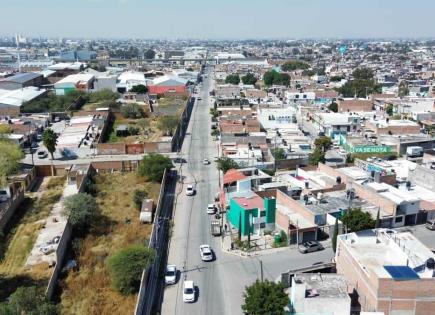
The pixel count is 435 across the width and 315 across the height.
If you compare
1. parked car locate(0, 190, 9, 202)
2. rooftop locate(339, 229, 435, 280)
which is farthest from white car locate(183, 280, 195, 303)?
parked car locate(0, 190, 9, 202)

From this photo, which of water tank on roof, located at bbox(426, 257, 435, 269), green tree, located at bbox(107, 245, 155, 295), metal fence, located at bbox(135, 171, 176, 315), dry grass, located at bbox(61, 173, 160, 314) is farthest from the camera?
green tree, located at bbox(107, 245, 155, 295)

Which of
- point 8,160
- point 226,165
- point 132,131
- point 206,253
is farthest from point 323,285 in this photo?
point 132,131

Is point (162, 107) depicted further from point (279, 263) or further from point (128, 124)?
point (279, 263)

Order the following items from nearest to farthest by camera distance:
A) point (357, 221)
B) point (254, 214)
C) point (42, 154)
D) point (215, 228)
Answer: point (357, 221) < point (254, 214) < point (215, 228) < point (42, 154)

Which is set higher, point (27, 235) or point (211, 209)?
point (211, 209)

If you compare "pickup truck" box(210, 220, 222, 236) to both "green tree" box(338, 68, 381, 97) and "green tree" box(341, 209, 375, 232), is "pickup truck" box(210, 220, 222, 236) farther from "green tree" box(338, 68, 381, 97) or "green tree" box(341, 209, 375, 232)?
"green tree" box(338, 68, 381, 97)

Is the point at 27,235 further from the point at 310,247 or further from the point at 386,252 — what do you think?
the point at 386,252

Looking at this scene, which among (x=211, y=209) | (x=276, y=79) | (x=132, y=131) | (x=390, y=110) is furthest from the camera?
(x=276, y=79)
